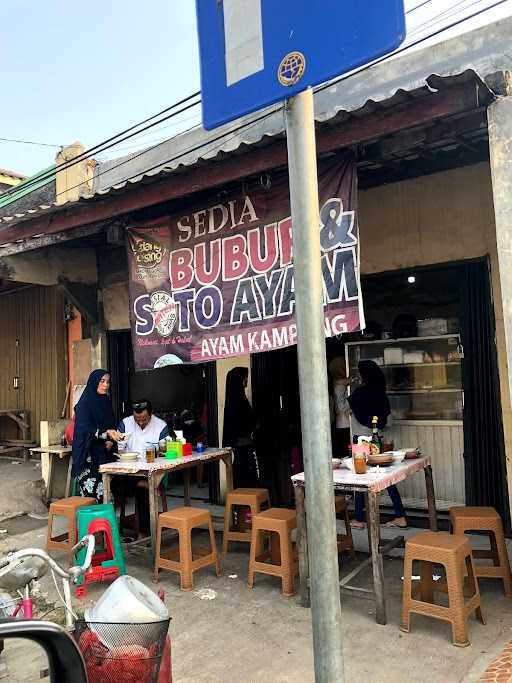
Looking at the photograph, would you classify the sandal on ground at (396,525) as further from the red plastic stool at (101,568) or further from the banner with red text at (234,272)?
the red plastic stool at (101,568)

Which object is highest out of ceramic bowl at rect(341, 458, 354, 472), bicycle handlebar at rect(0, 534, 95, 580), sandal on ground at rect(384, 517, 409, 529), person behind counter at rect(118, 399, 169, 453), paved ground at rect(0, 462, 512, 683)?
person behind counter at rect(118, 399, 169, 453)

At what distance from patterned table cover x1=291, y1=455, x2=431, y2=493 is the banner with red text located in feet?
3.83

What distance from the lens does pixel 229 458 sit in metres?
6.32

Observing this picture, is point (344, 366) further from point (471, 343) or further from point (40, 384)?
point (40, 384)

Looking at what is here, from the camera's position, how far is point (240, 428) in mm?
6957

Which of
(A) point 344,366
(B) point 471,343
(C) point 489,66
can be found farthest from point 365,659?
(C) point 489,66

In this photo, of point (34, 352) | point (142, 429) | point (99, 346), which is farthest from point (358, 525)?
point (34, 352)

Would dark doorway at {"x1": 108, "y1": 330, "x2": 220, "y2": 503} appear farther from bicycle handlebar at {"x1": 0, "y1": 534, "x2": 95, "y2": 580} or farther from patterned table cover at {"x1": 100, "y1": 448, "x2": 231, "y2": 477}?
bicycle handlebar at {"x1": 0, "y1": 534, "x2": 95, "y2": 580}

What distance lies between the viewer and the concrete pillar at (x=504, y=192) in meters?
3.74

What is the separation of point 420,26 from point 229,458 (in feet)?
18.5

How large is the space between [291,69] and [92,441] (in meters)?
5.63

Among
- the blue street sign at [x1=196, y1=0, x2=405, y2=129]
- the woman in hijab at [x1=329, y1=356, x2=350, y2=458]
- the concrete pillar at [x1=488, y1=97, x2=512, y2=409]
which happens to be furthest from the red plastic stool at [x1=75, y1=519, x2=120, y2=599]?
the blue street sign at [x1=196, y1=0, x2=405, y2=129]

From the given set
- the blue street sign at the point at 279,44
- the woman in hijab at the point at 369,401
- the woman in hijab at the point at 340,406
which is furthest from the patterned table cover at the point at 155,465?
the blue street sign at the point at 279,44

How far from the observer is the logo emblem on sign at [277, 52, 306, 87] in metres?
1.55
